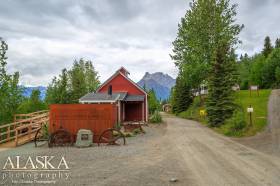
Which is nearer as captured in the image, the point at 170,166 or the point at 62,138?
the point at 170,166

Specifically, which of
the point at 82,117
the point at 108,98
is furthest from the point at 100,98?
the point at 82,117

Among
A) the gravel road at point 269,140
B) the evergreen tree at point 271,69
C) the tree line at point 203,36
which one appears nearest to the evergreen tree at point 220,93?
the gravel road at point 269,140

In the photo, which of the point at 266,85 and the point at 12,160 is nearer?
the point at 12,160

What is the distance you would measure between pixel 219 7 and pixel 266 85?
33495 mm

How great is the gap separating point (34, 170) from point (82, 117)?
24.2 ft

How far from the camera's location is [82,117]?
16.7m

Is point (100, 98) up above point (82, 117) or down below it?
above

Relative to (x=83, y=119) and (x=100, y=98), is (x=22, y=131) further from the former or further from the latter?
(x=100, y=98)

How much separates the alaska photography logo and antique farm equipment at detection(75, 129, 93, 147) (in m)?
3.35

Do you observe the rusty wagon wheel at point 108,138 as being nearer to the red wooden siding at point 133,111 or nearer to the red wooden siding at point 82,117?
the red wooden siding at point 82,117

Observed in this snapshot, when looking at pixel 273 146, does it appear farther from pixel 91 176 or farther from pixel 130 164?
pixel 91 176

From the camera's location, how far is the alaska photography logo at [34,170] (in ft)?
26.8

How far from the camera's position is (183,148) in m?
14.0

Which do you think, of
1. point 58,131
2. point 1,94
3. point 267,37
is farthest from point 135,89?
point 267,37
